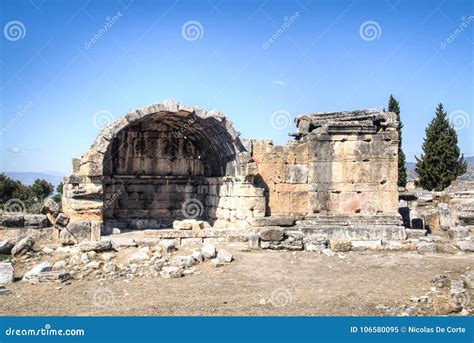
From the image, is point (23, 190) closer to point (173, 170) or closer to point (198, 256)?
point (173, 170)

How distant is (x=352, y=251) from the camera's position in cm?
1095

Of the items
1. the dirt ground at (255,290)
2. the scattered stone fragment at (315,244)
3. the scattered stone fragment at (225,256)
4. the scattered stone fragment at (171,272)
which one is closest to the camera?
the dirt ground at (255,290)

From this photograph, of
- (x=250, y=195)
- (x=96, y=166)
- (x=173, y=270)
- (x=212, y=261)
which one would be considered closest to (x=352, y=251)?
(x=250, y=195)

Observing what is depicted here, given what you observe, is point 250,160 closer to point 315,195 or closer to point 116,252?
point 315,195

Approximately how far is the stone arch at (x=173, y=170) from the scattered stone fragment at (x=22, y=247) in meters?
1.57

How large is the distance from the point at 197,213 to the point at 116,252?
5.12 meters

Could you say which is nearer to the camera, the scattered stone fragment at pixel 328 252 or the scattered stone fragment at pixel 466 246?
the scattered stone fragment at pixel 328 252

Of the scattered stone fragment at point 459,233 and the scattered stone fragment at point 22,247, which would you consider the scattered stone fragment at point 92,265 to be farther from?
the scattered stone fragment at point 459,233
